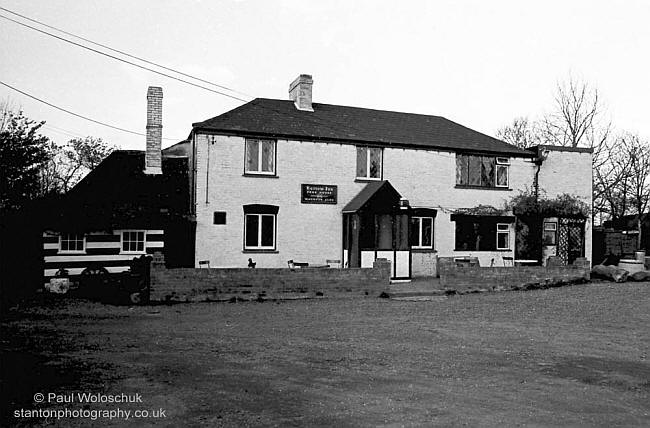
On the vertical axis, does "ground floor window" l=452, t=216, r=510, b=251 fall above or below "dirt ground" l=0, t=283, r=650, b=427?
above

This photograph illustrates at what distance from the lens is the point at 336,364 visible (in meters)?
9.41

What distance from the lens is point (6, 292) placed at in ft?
61.1

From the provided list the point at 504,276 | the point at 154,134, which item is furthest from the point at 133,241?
the point at 504,276

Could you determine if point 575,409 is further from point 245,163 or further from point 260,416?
point 245,163

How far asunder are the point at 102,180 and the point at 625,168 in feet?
137

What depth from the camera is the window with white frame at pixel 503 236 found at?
26.5 m

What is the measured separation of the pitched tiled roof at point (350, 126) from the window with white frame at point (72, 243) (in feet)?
18.2

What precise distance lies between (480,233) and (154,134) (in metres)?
13.8

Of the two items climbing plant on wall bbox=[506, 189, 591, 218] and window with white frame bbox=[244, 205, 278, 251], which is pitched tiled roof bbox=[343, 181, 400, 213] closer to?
window with white frame bbox=[244, 205, 278, 251]

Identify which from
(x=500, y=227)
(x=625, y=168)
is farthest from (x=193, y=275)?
(x=625, y=168)

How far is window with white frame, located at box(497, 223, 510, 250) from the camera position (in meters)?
26.5

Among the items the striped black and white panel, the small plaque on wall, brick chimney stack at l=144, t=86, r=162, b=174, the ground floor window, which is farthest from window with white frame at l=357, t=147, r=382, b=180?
the striped black and white panel

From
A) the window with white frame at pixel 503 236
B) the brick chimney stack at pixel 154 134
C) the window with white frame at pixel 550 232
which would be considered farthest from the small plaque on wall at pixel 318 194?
the window with white frame at pixel 550 232

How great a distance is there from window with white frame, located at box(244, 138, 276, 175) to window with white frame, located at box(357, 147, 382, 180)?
3.55 meters
